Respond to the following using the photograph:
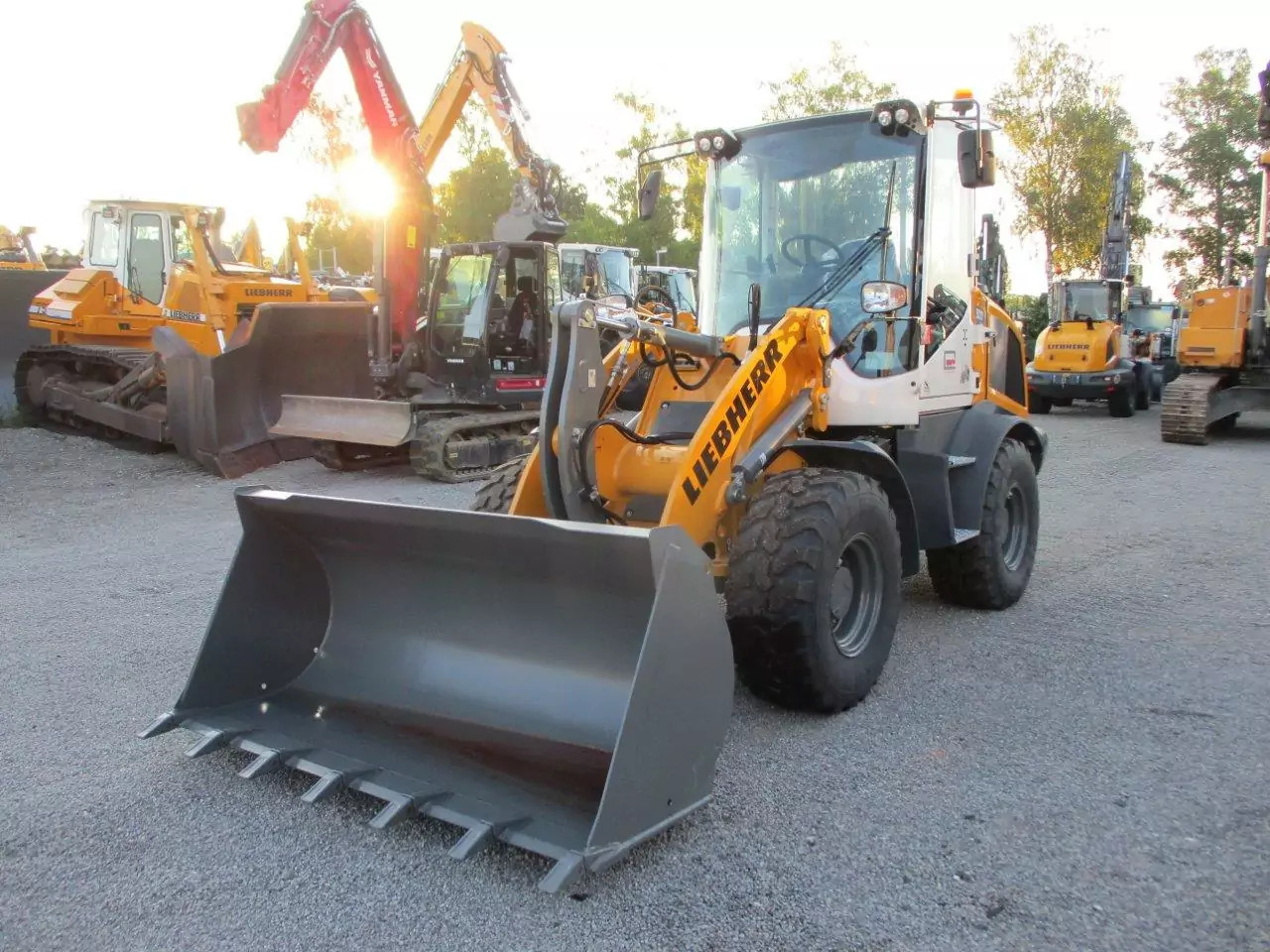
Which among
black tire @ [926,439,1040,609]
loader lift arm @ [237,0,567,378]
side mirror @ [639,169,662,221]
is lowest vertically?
black tire @ [926,439,1040,609]

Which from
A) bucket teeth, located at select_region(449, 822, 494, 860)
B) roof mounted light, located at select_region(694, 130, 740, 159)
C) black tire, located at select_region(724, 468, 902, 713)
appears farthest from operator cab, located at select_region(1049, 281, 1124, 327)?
bucket teeth, located at select_region(449, 822, 494, 860)

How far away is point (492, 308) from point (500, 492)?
19.7 ft

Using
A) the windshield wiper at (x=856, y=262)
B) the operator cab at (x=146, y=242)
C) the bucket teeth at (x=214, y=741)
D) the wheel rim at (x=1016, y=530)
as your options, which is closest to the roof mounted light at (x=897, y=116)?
the windshield wiper at (x=856, y=262)

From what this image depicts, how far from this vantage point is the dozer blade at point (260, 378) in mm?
10172

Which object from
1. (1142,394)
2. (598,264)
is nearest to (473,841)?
(598,264)

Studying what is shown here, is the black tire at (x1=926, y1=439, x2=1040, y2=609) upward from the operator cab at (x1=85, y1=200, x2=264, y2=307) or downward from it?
downward

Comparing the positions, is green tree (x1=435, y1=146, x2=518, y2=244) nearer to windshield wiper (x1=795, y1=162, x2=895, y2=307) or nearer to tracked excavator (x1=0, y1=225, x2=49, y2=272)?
tracked excavator (x1=0, y1=225, x2=49, y2=272)

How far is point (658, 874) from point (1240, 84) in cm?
4624

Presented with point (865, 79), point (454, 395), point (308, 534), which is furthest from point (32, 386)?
point (865, 79)

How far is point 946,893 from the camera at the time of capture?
2926mm

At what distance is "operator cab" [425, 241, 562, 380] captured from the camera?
1057 centimetres

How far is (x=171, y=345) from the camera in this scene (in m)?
10.2

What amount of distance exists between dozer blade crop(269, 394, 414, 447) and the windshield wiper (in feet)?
18.7

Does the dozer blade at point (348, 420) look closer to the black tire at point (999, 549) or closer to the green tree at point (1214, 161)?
the black tire at point (999, 549)
